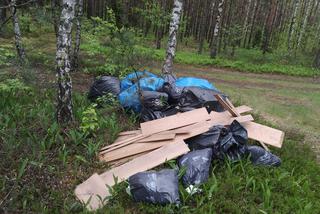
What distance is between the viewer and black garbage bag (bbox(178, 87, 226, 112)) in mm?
6984

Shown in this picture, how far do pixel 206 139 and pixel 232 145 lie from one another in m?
0.44

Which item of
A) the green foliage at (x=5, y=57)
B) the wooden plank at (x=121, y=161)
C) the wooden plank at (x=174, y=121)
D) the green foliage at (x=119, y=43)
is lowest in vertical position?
the wooden plank at (x=121, y=161)

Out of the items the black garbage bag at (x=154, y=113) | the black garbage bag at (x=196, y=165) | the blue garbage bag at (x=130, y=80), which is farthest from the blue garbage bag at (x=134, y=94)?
the black garbage bag at (x=196, y=165)

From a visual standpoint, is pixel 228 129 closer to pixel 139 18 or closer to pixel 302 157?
pixel 302 157

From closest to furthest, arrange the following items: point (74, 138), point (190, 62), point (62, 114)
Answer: point (74, 138)
point (62, 114)
point (190, 62)

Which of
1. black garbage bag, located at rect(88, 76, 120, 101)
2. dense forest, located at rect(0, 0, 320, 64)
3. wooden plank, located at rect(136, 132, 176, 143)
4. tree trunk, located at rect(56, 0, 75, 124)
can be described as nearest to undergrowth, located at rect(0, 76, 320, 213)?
tree trunk, located at rect(56, 0, 75, 124)

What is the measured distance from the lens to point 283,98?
441 inches

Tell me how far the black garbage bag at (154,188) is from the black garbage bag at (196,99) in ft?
8.34

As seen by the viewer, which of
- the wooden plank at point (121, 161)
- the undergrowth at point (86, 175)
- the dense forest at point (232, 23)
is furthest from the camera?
A: the dense forest at point (232, 23)

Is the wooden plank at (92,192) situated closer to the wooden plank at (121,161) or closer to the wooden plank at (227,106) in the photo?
the wooden plank at (121,161)

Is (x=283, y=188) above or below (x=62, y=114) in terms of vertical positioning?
below

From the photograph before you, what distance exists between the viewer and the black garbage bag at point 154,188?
4.40m

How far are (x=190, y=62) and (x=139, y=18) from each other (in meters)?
13.0

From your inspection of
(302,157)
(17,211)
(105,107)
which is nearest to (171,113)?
(105,107)
